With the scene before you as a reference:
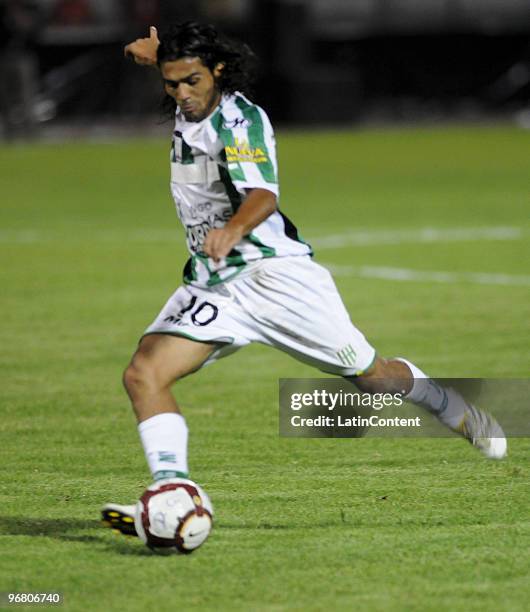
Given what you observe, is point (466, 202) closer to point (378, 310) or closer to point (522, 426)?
point (378, 310)

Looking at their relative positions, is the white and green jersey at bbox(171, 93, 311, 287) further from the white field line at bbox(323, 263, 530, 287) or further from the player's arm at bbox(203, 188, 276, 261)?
the white field line at bbox(323, 263, 530, 287)

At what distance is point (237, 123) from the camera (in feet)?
20.6

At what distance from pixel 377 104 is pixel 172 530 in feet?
115

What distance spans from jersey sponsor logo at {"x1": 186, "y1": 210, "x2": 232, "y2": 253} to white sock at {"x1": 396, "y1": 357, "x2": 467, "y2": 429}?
1.23 metres

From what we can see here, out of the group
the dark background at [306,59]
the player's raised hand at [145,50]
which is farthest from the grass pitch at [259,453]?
the dark background at [306,59]

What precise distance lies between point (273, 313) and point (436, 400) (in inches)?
47.6

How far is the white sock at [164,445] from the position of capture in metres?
5.89

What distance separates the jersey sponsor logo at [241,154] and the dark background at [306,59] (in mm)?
26482

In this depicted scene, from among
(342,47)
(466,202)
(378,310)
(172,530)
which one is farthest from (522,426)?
(342,47)

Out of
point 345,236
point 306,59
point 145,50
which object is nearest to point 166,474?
point 145,50

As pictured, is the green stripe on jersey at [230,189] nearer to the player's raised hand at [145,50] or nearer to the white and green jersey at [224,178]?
the white and green jersey at [224,178]

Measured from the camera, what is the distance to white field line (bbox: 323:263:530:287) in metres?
13.8

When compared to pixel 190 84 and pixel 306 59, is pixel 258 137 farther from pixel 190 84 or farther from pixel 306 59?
pixel 306 59

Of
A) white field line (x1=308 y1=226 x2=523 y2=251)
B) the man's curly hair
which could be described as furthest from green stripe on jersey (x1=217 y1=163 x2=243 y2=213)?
white field line (x1=308 y1=226 x2=523 y2=251)
